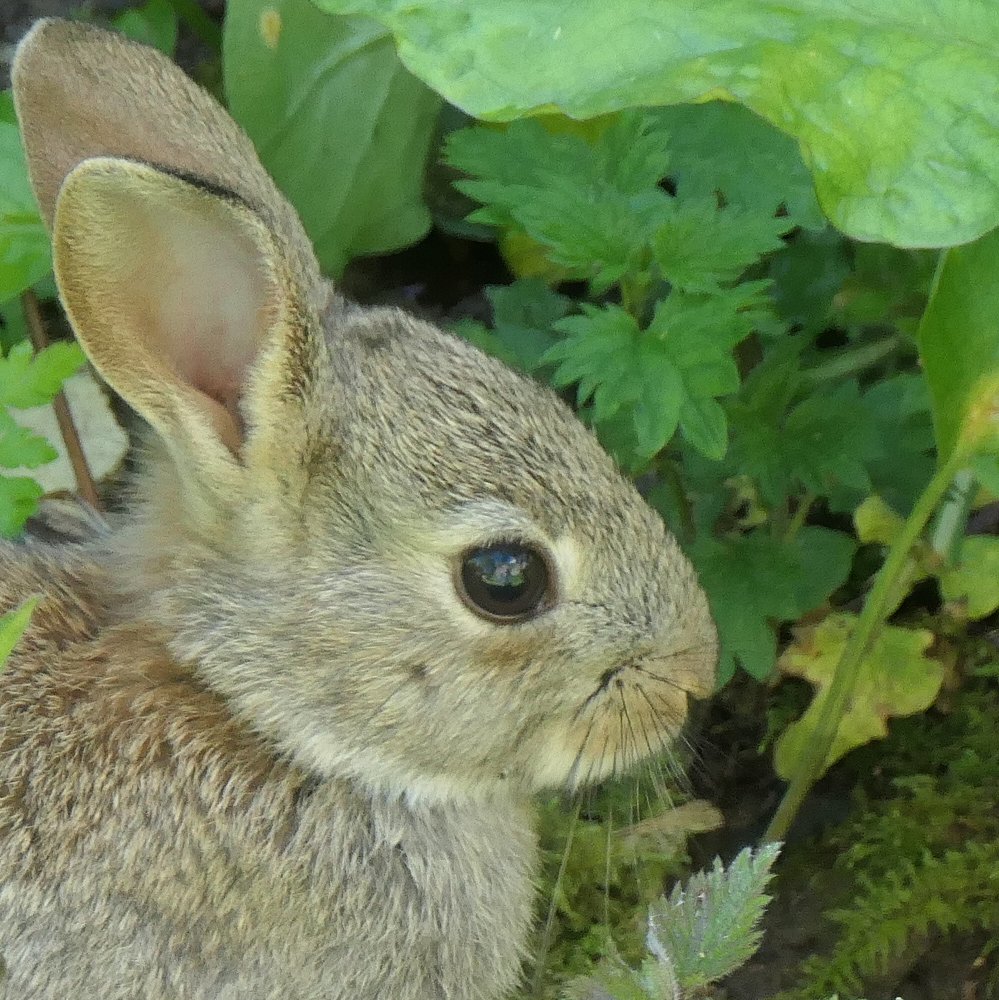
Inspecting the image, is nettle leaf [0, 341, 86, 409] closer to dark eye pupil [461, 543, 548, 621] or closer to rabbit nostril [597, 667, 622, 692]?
dark eye pupil [461, 543, 548, 621]

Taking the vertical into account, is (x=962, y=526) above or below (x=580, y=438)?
below

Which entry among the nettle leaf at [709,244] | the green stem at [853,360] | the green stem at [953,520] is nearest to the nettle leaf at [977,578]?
the green stem at [953,520]

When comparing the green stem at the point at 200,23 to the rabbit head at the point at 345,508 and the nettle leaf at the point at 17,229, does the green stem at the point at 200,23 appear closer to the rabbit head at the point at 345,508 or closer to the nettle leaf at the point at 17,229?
the nettle leaf at the point at 17,229

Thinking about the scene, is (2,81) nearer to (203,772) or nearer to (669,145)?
(669,145)

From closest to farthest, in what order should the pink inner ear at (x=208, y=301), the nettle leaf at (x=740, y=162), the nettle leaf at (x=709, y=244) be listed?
1. the pink inner ear at (x=208, y=301)
2. the nettle leaf at (x=709, y=244)
3. the nettle leaf at (x=740, y=162)

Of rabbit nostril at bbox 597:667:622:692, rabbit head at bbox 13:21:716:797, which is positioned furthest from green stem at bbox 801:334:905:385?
rabbit nostril at bbox 597:667:622:692

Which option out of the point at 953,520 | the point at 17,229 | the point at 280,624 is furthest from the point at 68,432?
the point at 953,520

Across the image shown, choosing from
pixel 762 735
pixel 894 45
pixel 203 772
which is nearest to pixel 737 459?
pixel 762 735
